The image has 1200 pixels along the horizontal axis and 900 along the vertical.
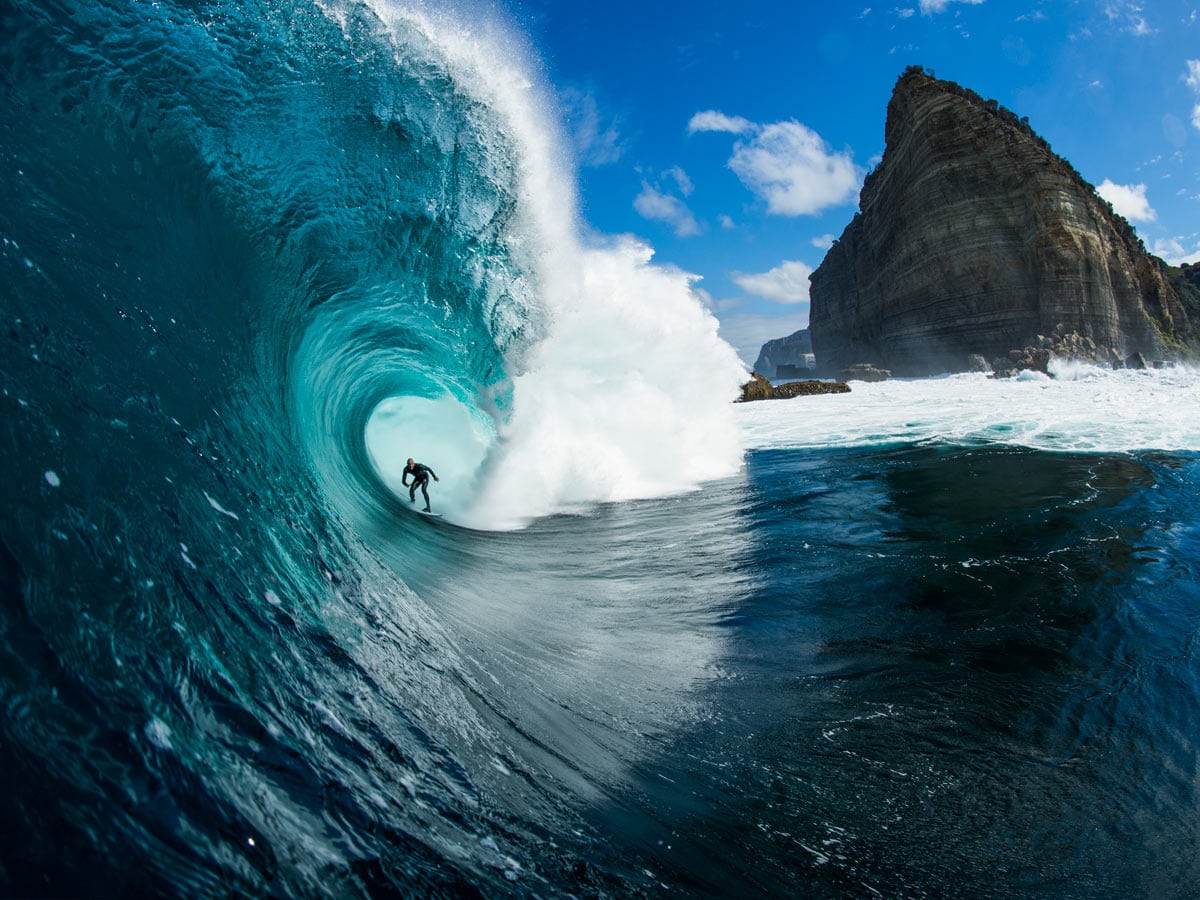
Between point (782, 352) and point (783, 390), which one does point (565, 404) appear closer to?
point (783, 390)

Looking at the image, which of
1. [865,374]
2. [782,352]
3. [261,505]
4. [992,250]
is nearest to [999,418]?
[261,505]

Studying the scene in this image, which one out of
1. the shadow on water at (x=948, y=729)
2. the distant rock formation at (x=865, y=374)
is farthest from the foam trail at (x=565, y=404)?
the distant rock formation at (x=865, y=374)

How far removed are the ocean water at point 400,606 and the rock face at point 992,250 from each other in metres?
38.2

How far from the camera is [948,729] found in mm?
3113

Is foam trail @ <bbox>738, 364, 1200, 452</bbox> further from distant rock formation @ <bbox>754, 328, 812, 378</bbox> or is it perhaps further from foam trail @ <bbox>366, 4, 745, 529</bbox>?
distant rock formation @ <bbox>754, 328, 812, 378</bbox>

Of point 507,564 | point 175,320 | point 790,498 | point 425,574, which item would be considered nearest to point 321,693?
point 175,320

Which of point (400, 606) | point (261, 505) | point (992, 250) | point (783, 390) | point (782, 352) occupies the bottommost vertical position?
point (400, 606)

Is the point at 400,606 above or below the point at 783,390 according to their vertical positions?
below

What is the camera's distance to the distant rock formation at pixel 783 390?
1328 inches

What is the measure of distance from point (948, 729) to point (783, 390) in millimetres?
33376

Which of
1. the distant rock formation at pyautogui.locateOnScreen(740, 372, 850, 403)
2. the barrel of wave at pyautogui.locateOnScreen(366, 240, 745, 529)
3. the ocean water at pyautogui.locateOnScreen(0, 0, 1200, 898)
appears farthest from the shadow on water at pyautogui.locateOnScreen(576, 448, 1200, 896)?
the distant rock formation at pyautogui.locateOnScreen(740, 372, 850, 403)

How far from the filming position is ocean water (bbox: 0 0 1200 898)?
168 cm

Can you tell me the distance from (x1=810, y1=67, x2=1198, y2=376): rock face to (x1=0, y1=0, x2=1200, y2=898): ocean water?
38180 millimetres

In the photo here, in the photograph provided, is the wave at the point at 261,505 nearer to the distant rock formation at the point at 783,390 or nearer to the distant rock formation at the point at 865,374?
the distant rock formation at the point at 783,390
